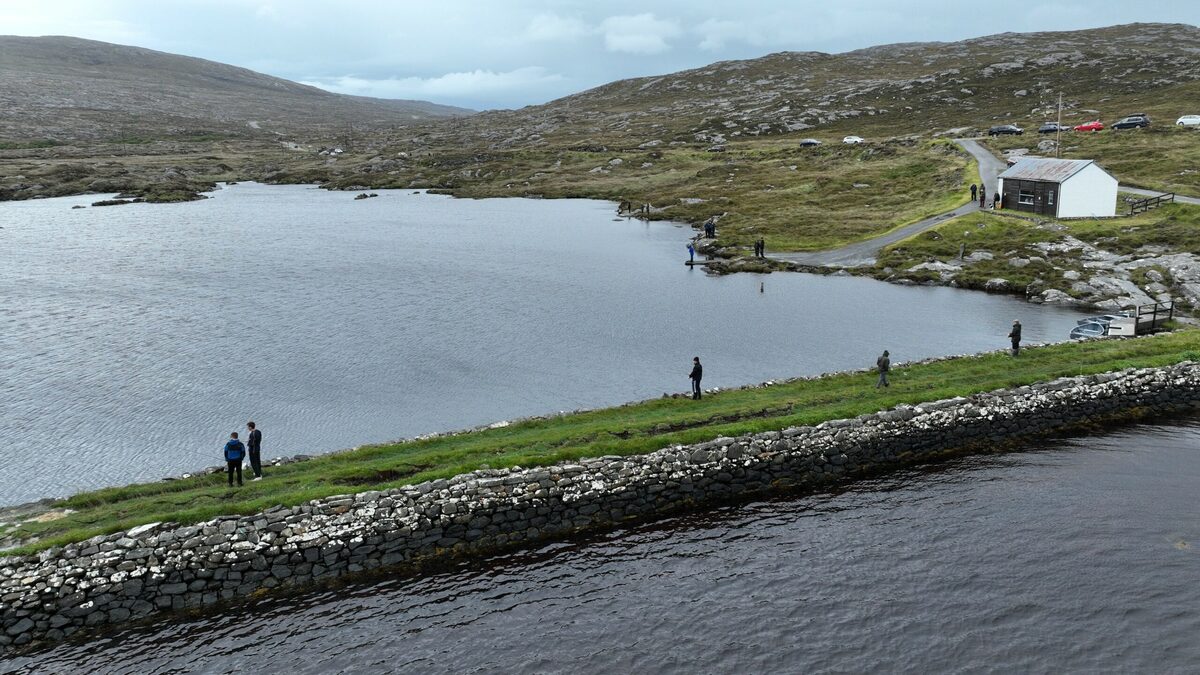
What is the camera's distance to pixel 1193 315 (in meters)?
55.0

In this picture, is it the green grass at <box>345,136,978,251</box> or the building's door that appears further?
the green grass at <box>345,136,978,251</box>

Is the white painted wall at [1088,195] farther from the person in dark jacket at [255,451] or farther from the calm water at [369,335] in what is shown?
the person in dark jacket at [255,451]

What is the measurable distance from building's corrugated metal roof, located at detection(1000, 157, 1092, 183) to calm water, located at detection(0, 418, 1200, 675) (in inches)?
2190

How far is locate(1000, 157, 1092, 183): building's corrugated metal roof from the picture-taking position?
78.2m

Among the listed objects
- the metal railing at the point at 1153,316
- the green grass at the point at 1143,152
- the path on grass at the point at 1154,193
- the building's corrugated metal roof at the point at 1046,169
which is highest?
the green grass at the point at 1143,152

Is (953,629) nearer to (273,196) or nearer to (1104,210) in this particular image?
(1104,210)

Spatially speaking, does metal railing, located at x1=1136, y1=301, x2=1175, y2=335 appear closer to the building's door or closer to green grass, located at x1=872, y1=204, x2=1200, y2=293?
green grass, located at x1=872, y1=204, x2=1200, y2=293

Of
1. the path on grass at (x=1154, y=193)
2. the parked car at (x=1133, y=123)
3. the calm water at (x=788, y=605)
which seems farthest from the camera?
the parked car at (x=1133, y=123)

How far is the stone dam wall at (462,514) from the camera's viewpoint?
2416cm

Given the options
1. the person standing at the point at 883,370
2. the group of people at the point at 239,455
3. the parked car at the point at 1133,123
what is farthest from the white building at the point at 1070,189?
the group of people at the point at 239,455

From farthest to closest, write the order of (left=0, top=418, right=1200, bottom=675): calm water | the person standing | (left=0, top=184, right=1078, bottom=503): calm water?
the person standing, (left=0, top=184, right=1078, bottom=503): calm water, (left=0, top=418, right=1200, bottom=675): calm water

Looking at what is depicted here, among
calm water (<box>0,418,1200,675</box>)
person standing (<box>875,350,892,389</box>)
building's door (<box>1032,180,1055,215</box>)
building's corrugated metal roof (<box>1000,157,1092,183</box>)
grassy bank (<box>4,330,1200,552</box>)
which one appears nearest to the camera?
calm water (<box>0,418,1200,675</box>)

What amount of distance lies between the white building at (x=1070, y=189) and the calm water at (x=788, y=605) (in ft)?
180

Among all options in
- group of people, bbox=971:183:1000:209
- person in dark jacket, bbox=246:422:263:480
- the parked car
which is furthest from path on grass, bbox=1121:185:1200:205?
person in dark jacket, bbox=246:422:263:480
